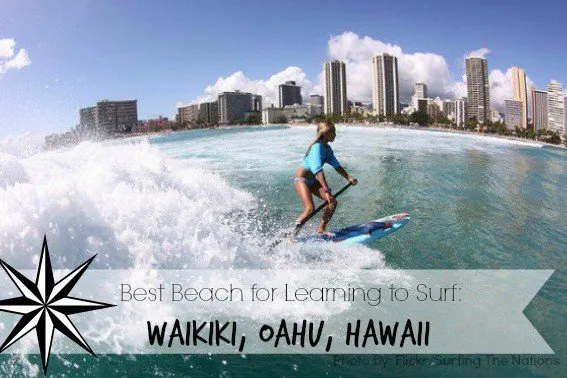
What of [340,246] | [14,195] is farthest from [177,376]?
[340,246]

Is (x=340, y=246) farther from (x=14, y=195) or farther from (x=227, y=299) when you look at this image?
(x=14, y=195)

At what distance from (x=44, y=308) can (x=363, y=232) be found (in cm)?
566

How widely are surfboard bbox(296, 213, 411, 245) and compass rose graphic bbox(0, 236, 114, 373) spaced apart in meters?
4.20

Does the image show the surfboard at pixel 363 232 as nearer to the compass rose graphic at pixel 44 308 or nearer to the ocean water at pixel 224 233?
the ocean water at pixel 224 233

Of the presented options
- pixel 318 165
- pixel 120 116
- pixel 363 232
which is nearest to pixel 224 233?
pixel 318 165

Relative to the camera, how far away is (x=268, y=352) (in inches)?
167

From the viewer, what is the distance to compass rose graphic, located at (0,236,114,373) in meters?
3.86

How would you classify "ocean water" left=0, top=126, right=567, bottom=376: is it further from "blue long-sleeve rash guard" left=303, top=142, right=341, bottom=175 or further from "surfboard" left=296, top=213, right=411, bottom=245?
"blue long-sleeve rash guard" left=303, top=142, right=341, bottom=175

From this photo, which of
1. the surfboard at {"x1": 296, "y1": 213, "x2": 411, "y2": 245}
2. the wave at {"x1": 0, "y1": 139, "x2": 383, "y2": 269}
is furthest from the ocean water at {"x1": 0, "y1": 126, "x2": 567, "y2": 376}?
the surfboard at {"x1": 296, "y1": 213, "x2": 411, "y2": 245}

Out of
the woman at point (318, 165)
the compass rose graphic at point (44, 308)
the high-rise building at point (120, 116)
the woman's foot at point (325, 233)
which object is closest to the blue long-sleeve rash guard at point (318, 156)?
the woman at point (318, 165)

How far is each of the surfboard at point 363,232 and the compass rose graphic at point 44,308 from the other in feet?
13.8

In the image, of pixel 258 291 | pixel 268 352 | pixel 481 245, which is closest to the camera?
pixel 268 352

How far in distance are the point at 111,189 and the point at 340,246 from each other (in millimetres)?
4533

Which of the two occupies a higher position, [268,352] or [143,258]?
[143,258]
